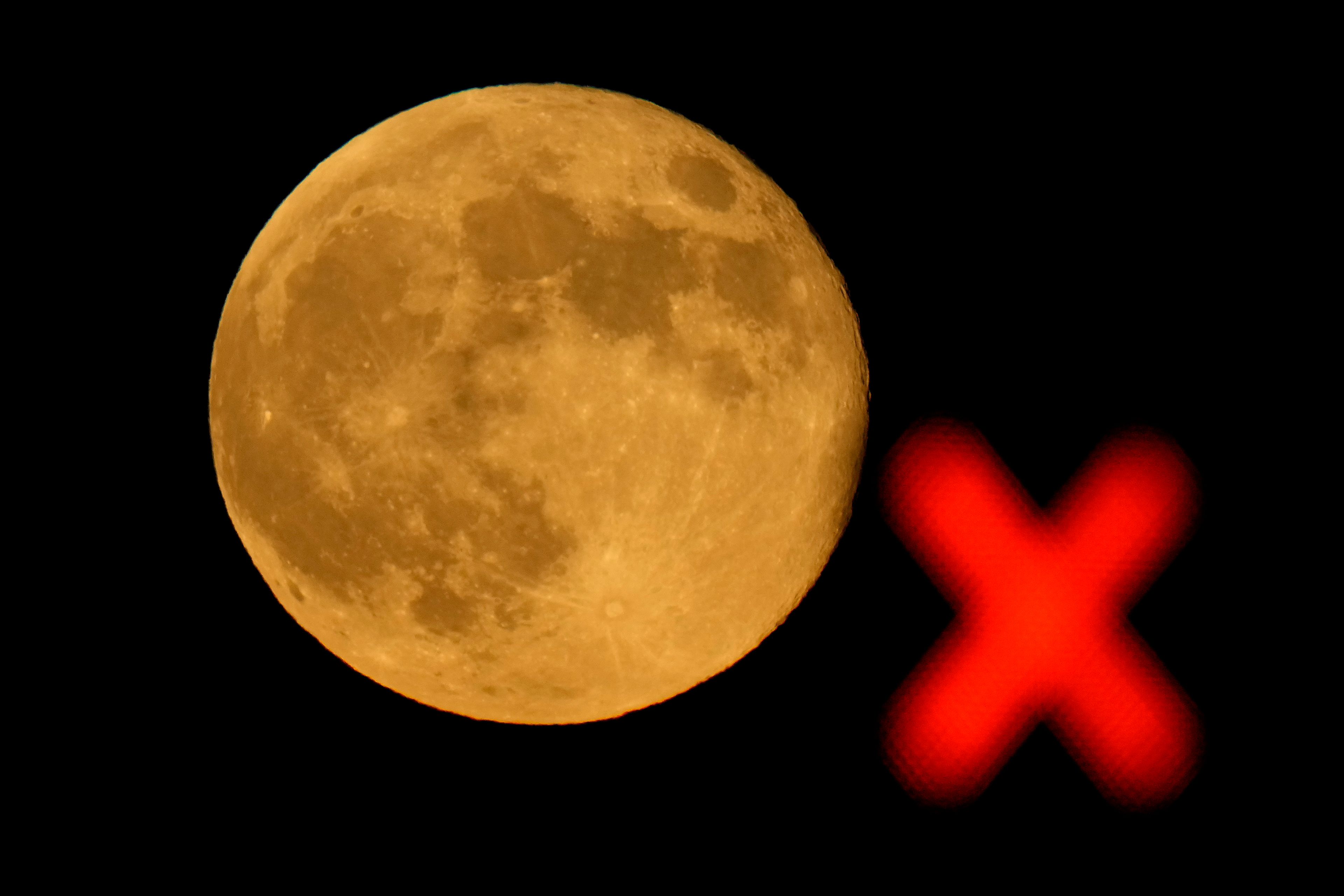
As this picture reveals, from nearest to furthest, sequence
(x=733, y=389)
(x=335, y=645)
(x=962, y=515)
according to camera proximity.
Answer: (x=733, y=389) → (x=335, y=645) → (x=962, y=515)

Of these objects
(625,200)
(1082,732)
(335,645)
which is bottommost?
(1082,732)

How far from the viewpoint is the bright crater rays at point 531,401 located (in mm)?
1724

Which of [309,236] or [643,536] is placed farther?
[309,236]

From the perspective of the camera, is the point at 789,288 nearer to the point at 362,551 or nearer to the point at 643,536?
the point at 643,536

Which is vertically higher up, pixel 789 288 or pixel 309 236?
pixel 309 236

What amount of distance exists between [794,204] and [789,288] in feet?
1.60

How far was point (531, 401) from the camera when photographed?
170 centimetres

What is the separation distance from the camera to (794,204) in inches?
92.4

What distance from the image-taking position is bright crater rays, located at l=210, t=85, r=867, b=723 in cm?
172

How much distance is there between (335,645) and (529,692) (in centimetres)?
65

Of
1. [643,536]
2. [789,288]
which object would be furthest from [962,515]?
[643,536]

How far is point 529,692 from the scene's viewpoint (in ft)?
6.69

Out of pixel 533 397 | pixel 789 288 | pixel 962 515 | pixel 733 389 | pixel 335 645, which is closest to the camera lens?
pixel 533 397

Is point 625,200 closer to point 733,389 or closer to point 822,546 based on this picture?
point 733,389
